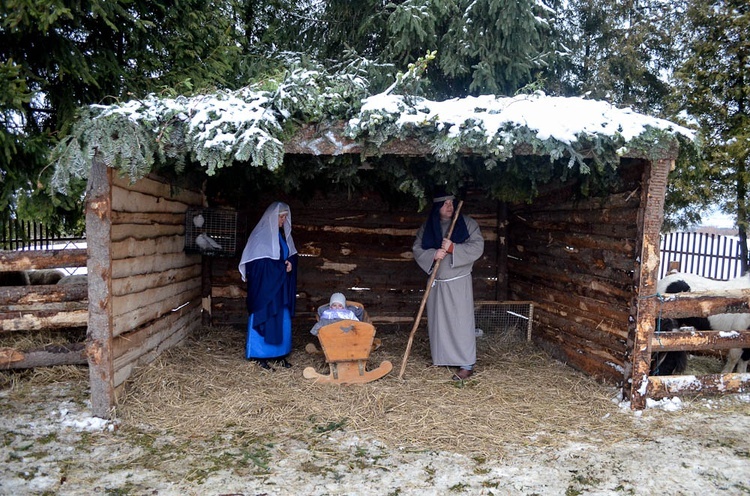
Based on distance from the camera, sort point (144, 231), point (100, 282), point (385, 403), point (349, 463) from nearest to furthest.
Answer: point (349, 463), point (100, 282), point (385, 403), point (144, 231)

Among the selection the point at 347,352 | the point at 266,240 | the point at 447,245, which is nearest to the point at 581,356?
the point at 447,245

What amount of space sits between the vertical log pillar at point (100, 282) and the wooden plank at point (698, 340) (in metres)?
4.90

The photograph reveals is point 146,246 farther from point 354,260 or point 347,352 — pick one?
point 354,260

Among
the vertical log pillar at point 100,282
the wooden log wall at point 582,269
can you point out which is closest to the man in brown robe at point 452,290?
the wooden log wall at point 582,269

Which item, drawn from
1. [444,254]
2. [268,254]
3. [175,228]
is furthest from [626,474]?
[175,228]

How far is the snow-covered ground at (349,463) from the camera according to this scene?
3.58 meters

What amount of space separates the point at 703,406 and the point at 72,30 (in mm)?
8069

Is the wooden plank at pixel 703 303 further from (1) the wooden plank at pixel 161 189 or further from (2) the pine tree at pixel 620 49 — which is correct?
(2) the pine tree at pixel 620 49

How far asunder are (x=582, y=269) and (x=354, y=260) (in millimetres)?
→ 3242

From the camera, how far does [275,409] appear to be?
15.8ft

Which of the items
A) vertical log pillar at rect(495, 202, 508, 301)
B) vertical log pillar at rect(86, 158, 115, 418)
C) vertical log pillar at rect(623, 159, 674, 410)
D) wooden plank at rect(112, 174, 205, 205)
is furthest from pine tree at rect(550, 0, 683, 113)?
vertical log pillar at rect(86, 158, 115, 418)

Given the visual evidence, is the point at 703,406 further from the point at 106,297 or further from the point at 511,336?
the point at 106,297

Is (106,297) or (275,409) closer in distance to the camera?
(106,297)

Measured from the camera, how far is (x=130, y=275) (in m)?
4.95
